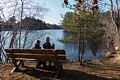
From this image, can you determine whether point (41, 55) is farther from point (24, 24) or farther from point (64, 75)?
point (24, 24)

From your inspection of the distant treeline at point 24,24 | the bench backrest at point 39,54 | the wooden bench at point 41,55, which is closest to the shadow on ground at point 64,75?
the wooden bench at point 41,55

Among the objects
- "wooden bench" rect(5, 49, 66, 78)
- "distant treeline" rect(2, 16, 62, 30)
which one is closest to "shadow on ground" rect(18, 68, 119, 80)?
"wooden bench" rect(5, 49, 66, 78)

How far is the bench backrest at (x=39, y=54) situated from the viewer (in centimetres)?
1127

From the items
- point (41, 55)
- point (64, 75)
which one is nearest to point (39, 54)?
point (41, 55)

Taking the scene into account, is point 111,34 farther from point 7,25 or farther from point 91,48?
point 91,48

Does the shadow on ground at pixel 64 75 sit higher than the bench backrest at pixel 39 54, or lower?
lower

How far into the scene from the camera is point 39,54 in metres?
11.7

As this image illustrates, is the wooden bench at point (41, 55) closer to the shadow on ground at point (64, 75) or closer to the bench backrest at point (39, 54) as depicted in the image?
the bench backrest at point (39, 54)

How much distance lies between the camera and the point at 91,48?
62.8m

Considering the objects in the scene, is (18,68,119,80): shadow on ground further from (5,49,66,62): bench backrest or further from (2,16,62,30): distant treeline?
(2,16,62,30): distant treeline

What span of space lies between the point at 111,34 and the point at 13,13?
13.7m

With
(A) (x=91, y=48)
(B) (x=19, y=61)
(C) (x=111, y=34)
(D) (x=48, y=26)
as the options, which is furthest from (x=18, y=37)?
(A) (x=91, y=48)

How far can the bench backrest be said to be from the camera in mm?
11266

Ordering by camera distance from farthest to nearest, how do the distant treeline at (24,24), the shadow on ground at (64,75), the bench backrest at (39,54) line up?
the distant treeline at (24,24)
the shadow on ground at (64,75)
the bench backrest at (39,54)
